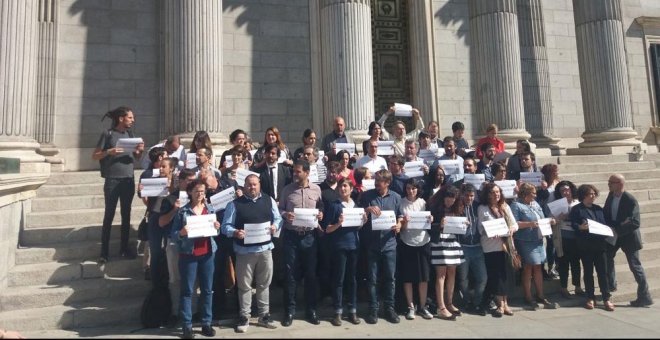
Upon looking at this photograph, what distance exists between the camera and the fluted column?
15.0 m

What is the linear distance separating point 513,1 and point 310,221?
11.4 meters

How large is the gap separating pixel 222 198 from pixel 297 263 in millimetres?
1389

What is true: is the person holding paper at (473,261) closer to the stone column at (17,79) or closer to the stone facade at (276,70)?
the stone facade at (276,70)

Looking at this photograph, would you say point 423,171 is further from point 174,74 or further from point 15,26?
point 15,26

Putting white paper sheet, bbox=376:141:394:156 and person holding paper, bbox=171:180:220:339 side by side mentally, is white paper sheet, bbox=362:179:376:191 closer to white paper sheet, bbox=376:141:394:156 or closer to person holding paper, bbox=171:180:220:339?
white paper sheet, bbox=376:141:394:156

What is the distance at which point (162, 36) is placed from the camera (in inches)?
511

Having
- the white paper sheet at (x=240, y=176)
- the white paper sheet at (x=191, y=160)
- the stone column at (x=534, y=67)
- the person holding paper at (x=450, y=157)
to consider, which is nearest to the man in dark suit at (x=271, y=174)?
the white paper sheet at (x=240, y=176)

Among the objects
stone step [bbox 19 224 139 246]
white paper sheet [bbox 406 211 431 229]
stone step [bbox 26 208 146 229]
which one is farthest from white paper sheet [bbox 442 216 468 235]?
stone step [bbox 26 208 146 229]

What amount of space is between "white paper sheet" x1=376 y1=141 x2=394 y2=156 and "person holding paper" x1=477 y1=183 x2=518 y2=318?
202 cm

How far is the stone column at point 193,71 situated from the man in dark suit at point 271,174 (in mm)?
4241

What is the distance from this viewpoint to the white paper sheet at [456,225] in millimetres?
6355

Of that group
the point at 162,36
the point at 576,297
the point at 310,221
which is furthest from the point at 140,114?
the point at 576,297

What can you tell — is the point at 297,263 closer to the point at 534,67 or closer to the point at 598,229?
the point at 598,229

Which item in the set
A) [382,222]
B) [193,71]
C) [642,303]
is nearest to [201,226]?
[382,222]
